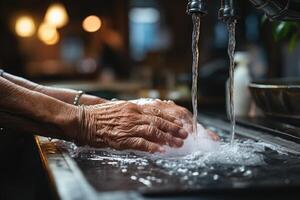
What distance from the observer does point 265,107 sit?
216cm

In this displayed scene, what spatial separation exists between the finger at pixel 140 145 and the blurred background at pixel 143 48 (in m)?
1.04

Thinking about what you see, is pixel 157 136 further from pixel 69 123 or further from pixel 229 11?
pixel 229 11

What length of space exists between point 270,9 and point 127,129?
25.4 inches

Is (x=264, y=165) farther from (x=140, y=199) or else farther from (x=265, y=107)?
(x=265, y=107)

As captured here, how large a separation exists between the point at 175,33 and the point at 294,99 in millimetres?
8004

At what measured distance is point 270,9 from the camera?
1.75 m

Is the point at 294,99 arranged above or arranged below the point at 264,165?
above

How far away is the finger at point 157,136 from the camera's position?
1.68m

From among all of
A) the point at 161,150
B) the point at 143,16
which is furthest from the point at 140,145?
the point at 143,16

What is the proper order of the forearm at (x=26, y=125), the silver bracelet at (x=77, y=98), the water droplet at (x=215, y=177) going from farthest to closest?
the silver bracelet at (x=77, y=98)
the forearm at (x=26, y=125)
the water droplet at (x=215, y=177)

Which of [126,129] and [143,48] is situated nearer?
[126,129]

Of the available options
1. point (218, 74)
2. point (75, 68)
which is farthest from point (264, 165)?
point (75, 68)

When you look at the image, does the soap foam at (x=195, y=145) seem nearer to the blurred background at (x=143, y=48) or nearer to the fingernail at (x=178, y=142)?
the fingernail at (x=178, y=142)

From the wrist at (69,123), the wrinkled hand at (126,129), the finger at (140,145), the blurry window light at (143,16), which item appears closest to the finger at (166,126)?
the wrinkled hand at (126,129)
